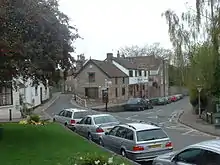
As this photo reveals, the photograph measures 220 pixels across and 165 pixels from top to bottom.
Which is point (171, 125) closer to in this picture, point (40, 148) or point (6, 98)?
point (6, 98)

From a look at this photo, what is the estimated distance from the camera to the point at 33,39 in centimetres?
1595

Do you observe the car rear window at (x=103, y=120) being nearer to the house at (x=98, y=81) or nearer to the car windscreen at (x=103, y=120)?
the car windscreen at (x=103, y=120)

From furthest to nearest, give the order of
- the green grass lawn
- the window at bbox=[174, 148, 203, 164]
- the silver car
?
the silver car
the green grass lawn
the window at bbox=[174, 148, 203, 164]

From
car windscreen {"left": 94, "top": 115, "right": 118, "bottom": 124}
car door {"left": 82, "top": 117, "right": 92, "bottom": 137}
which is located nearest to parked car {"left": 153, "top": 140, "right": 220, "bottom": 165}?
car windscreen {"left": 94, "top": 115, "right": 118, "bottom": 124}

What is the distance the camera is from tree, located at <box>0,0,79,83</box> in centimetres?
1447

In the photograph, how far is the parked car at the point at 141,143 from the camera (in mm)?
14430

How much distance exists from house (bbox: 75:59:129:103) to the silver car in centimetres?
4462

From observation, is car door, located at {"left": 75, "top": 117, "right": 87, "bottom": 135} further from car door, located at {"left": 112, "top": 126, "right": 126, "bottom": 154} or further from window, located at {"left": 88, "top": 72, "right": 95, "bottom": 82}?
window, located at {"left": 88, "top": 72, "right": 95, "bottom": 82}

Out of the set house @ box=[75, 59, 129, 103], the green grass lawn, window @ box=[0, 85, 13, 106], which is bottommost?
the green grass lawn

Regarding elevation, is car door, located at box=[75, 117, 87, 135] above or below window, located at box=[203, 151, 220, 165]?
below

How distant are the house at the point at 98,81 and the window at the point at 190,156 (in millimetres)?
56274

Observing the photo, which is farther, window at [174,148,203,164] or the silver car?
the silver car

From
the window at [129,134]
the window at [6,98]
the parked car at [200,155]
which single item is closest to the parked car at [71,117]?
the window at [6,98]

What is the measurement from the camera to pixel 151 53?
337ft
